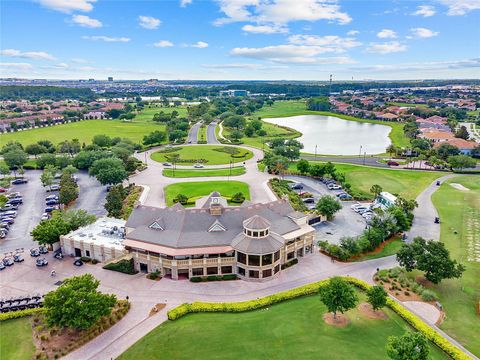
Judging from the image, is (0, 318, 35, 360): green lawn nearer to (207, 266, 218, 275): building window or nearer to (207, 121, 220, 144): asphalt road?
(207, 266, 218, 275): building window

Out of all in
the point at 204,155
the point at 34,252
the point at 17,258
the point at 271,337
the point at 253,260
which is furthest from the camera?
the point at 204,155

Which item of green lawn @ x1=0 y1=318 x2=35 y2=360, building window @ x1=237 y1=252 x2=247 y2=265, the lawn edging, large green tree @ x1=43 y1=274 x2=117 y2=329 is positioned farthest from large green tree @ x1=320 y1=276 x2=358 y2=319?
green lawn @ x1=0 y1=318 x2=35 y2=360

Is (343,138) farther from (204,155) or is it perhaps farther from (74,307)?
(74,307)

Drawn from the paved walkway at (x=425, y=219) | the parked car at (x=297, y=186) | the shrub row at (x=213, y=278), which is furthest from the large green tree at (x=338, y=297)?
the parked car at (x=297, y=186)

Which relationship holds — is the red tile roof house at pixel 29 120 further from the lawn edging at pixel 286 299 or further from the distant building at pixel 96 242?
the lawn edging at pixel 286 299

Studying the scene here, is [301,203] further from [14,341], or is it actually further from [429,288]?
[14,341]

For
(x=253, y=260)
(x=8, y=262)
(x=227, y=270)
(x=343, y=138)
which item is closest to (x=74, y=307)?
(x=227, y=270)
